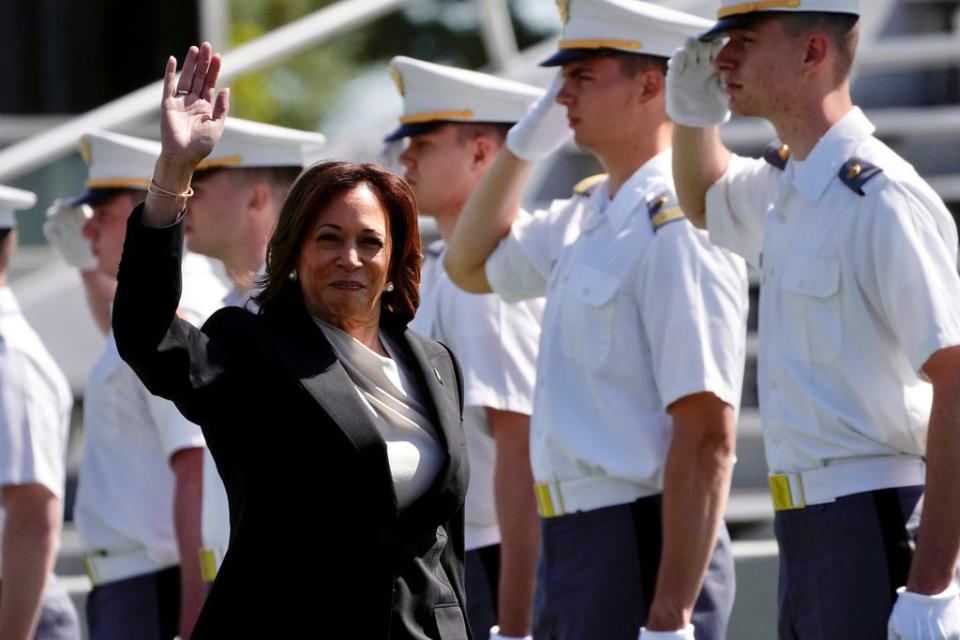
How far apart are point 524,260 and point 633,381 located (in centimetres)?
57

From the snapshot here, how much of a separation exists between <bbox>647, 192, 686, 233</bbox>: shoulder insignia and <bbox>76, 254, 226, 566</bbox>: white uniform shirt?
119cm

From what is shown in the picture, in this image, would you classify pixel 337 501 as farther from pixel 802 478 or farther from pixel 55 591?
pixel 55 591

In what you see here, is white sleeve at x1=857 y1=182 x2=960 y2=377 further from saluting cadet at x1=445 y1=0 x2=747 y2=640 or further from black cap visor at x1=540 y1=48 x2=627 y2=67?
black cap visor at x1=540 y1=48 x2=627 y2=67

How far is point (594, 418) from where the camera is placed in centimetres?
417

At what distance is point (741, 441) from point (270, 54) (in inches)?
91.9

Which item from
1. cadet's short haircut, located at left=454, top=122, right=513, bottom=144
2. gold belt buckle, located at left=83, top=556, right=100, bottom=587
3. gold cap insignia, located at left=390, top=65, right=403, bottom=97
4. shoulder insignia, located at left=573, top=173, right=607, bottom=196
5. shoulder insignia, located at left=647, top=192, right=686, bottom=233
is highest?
gold cap insignia, located at left=390, top=65, right=403, bottom=97

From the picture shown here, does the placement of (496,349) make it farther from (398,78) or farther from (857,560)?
(857,560)

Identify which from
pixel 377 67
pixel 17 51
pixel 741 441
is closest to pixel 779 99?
pixel 741 441

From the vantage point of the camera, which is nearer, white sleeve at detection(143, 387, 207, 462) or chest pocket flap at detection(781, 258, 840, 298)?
chest pocket flap at detection(781, 258, 840, 298)

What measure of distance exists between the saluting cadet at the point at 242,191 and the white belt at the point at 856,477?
1566 mm

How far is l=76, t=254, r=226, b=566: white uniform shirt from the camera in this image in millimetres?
4863

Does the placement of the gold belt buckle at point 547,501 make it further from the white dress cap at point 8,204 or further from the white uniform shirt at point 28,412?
the white dress cap at point 8,204

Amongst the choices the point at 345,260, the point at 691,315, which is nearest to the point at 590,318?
the point at 691,315

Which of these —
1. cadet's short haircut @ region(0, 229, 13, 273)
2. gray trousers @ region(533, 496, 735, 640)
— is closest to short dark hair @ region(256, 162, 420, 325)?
gray trousers @ region(533, 496, 735, 640)
